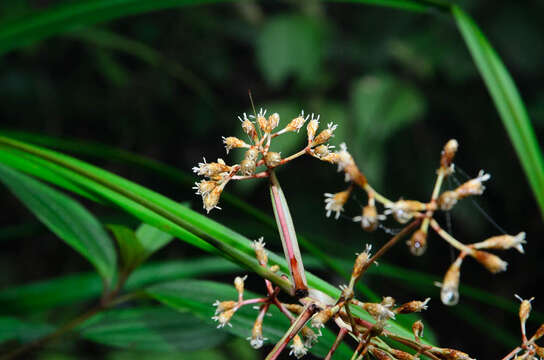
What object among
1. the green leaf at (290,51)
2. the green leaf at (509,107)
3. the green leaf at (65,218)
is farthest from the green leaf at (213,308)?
the green leaf at (290,51)

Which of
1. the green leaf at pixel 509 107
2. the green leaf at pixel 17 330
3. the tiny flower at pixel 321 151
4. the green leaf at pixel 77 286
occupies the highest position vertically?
the green leaf at pixel 509 107

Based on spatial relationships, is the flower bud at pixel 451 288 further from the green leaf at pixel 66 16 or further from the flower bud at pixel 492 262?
the green leaf at pixel 66 16

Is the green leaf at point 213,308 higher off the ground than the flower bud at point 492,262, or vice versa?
the flower bud at point 492,262

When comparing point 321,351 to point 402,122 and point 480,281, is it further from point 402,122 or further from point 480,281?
point 480,281

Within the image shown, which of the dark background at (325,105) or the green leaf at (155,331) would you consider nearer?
the green leaf at (155,331)

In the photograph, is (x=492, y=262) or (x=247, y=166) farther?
(x=247, y=166)

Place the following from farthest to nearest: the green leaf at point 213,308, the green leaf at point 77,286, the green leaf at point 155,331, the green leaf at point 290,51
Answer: the green leaf at point 290,51 < the green leaf at point 77,286 < the green leaf at point 155,331 < the green leaf at point 213,308

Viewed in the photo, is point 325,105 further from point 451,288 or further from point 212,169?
point 451,288

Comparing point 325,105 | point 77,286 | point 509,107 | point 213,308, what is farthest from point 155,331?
point 325,105
